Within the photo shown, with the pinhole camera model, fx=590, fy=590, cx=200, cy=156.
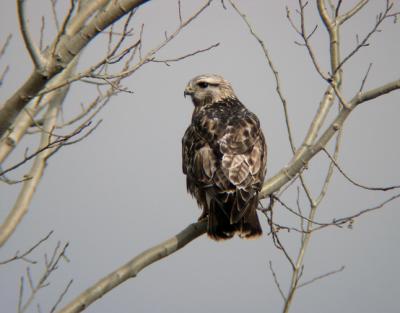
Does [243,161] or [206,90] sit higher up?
[206,90]

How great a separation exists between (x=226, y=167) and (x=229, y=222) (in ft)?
2.06

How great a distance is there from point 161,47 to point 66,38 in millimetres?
1035

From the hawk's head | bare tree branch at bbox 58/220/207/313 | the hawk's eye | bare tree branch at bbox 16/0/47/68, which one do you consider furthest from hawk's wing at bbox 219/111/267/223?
bare tree branch at bbox 16/0/47/68

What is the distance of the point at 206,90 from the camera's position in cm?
888

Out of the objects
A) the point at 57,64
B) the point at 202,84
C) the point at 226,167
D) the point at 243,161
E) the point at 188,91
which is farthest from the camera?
the point at 202,84

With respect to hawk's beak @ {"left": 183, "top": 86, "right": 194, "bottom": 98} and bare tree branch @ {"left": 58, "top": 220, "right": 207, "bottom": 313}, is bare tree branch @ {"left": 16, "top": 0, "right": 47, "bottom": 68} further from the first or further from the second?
hawk's beak @ {"left": 183, "top": 86, "right": 194, "bottom": 98}

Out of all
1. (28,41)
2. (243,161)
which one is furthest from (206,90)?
(28,41)

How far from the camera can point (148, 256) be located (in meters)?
5.41

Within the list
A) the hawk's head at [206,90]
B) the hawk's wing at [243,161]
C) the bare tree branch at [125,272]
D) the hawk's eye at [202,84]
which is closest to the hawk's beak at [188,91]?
the hawk's head at [206,90]

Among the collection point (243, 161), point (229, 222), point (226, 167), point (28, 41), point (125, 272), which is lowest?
point (125, 272)

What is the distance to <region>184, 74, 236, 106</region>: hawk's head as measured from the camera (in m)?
8.84

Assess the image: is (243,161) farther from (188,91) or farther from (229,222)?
(188,91)

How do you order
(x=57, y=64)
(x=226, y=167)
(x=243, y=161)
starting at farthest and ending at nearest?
(x=243, y=161), (x=226, y=167), (x=57, y=64)

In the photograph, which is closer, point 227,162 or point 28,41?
point 28,41
